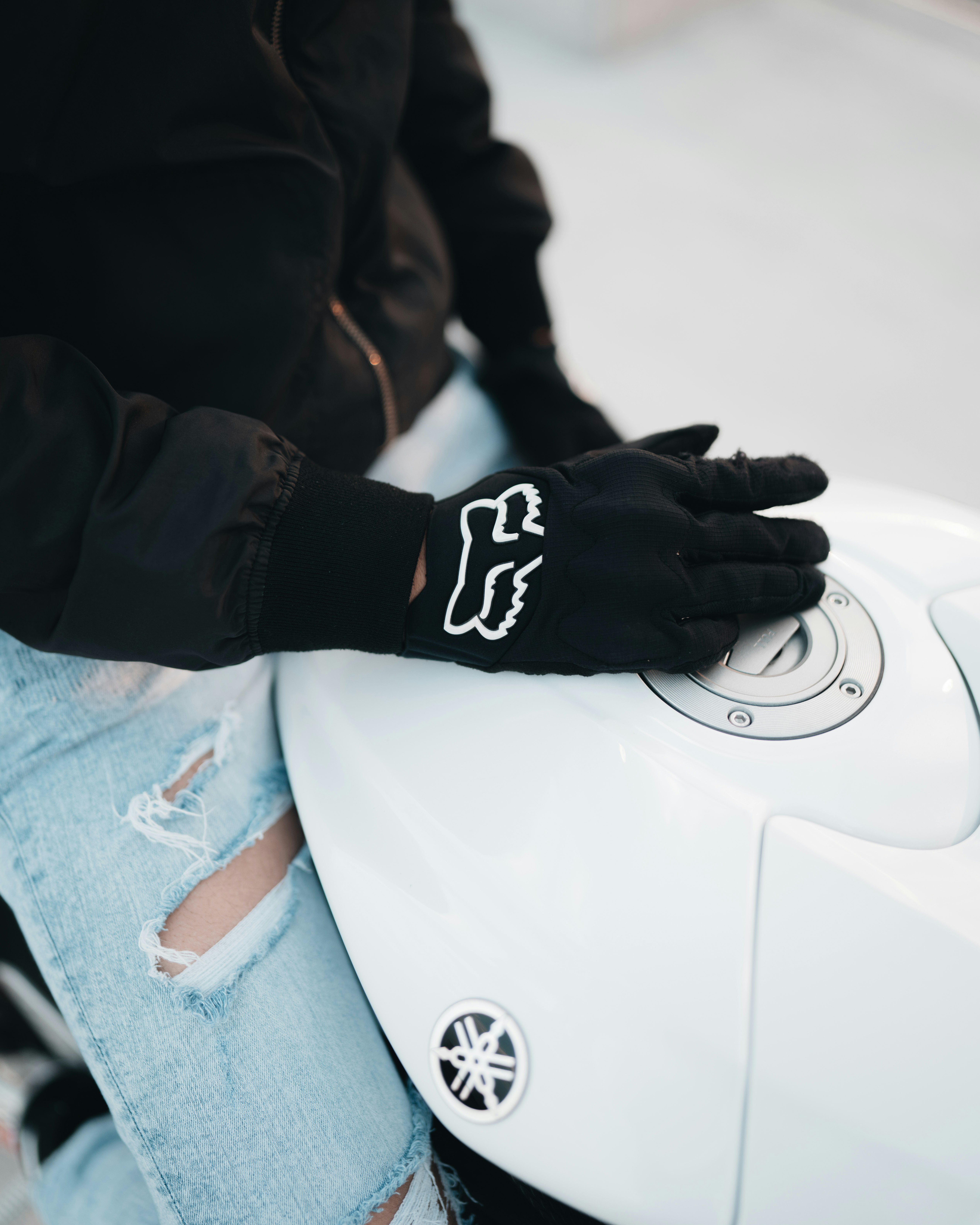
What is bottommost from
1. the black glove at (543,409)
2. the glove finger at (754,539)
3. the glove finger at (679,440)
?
the black glove at (543,409)

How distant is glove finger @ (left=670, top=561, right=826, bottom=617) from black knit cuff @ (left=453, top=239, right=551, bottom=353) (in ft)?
1.69

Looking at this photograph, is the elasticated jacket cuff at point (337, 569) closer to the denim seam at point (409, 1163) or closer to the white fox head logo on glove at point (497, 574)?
the white fox head logo on glove at point (497, 574)

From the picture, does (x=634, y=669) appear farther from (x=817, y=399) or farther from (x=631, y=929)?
(x=817, y=399)

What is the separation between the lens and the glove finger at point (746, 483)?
1.88 ft

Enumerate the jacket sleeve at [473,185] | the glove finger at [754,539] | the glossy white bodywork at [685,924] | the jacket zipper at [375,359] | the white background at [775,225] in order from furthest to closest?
1. the white background at [775,225]
2. the jacket sleeve at [473,185]
3. the jacket zipper at [375,359]
4. the glove finger at [754,539]
5. the glossy white bodywork at [685,924]

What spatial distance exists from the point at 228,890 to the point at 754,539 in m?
0.46

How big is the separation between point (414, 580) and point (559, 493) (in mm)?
118

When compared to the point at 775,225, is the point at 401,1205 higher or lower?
lower

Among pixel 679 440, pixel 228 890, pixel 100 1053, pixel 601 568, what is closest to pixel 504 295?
pixel 679 440

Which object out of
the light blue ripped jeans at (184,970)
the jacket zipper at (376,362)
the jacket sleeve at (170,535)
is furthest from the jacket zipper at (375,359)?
the light blue ripped jeans at (184,970)

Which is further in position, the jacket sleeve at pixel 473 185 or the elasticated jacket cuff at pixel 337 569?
the jacket sleeve at pixel 473 185

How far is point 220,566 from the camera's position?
53 cm

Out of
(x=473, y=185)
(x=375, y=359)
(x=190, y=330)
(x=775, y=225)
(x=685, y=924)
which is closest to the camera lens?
(x=685, y=924)

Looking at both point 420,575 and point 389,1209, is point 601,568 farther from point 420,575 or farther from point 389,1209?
point 389,1209
